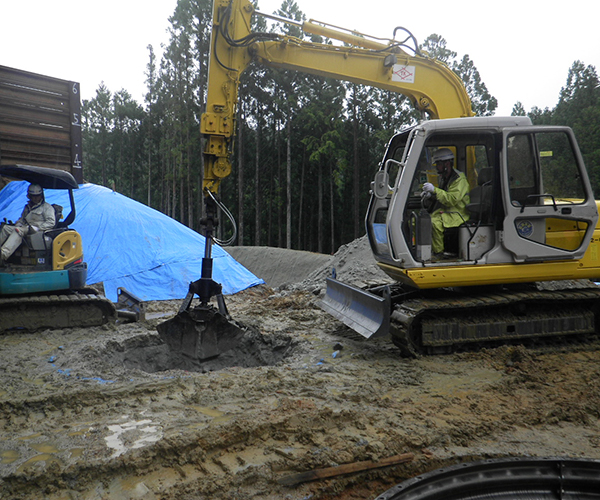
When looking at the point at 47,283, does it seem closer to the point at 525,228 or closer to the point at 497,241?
the point at 497,241

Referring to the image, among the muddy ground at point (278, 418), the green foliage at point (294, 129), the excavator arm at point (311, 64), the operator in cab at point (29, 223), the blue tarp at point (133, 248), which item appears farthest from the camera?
the green foliage at point (294, 129)

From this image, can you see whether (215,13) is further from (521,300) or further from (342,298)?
(521,300)

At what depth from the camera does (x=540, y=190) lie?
17.5 ft

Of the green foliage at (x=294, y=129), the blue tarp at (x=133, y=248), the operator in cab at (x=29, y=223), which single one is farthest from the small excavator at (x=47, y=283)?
the green foliage at (x=294, y=129)

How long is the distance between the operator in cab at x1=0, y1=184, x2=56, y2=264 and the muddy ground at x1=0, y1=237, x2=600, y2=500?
2032mm

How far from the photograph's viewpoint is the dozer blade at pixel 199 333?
19.1 feet

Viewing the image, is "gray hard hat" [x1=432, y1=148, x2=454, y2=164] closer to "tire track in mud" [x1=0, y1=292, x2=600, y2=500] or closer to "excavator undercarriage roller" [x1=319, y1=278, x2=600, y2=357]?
"excavator undercarriage roller" [x1=319, y1=278, x2=600, y2=357]

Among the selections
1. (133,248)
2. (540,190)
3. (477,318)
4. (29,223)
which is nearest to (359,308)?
(477,318)

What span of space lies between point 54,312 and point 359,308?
4690mm

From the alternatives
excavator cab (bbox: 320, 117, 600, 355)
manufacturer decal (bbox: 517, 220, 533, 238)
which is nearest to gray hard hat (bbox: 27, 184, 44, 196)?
excavator cab (bbox: 320, 117, 600, 355)

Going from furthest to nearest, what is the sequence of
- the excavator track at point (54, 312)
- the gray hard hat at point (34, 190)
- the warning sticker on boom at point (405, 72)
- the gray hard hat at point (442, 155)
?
1. the gray hard hat at point (34, 190)
2. the excavator track at point (54, 312)
3. the warning sticker on boom at point (405, 72)
4. the gray hard hat at point (442, 155)

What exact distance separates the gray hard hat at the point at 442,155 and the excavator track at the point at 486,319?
1588 mm

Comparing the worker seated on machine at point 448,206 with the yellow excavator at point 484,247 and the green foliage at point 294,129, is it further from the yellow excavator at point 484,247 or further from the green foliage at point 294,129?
the green foliage at point 294,129

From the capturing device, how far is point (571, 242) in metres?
5.47
